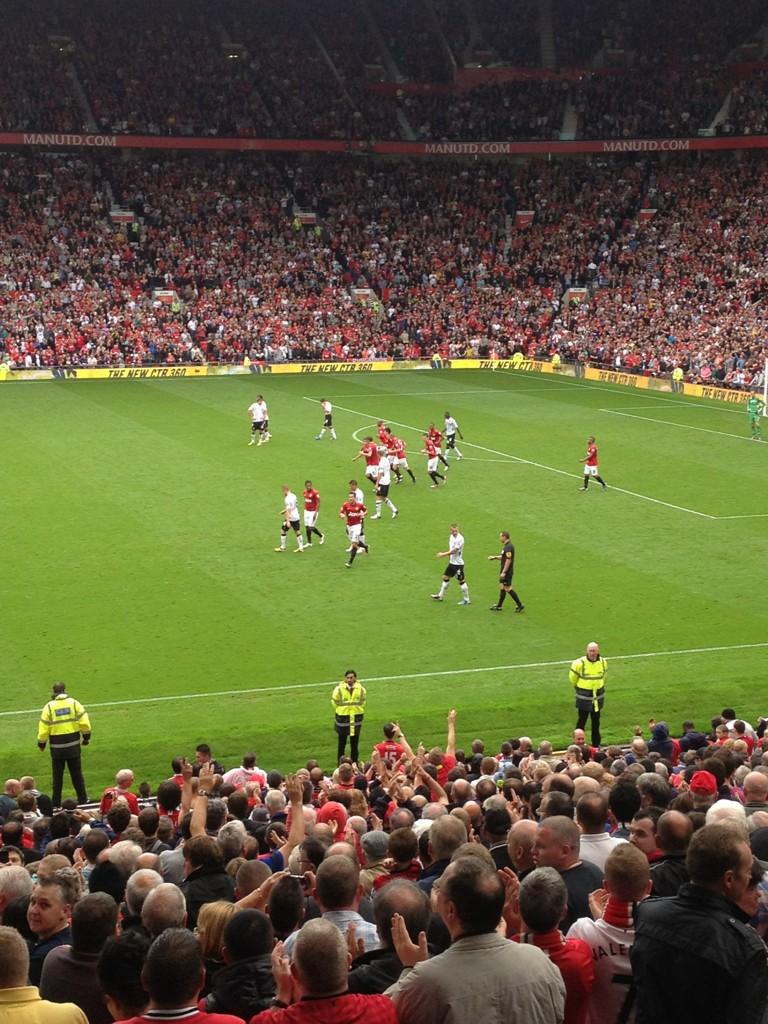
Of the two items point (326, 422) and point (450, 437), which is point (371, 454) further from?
point (326, 422)

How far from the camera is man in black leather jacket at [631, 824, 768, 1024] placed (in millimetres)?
5441

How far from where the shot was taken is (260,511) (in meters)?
32.8

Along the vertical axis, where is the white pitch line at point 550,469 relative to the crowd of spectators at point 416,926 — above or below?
above

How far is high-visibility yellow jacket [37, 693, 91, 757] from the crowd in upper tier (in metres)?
59.4

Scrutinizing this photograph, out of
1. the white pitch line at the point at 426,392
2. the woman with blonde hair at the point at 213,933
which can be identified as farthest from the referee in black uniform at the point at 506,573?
the white pitch line at the point at 426,392

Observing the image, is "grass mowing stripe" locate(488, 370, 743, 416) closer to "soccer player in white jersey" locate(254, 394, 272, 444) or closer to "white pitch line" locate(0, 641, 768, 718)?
"soccer player in white jersey" locate(254, 394, 272, 444)

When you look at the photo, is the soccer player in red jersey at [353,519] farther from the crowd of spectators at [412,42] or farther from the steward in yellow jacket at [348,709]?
the crowd of spectators at [412,42]

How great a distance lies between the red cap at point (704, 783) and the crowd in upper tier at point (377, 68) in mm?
66238

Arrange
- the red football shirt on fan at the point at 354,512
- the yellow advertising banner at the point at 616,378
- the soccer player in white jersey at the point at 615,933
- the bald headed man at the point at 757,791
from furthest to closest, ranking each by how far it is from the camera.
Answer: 1. the yellow advertising banner at the point at 616,378
2. the red football shirt on fan at the point at 354,512
3. the bald headed man at the point at 757,791
4. the soccer player in white jersey at the point at 615,933

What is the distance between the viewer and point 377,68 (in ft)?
276

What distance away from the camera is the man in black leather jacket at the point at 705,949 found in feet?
17.9

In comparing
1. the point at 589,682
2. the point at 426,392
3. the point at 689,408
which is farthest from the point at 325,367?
the point at 589,682

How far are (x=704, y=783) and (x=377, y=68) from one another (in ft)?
259

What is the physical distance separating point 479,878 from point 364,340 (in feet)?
203
